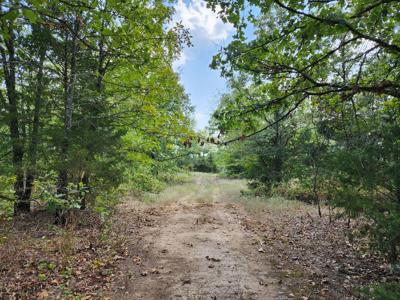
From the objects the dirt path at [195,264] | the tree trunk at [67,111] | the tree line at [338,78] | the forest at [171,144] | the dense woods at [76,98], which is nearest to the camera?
the tree line at [338,78]

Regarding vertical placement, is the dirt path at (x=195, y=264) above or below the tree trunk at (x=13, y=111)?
below

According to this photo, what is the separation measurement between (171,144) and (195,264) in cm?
413

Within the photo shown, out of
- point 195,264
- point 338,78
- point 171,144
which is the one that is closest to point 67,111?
point 171,144

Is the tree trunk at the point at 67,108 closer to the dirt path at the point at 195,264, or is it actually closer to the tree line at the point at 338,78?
the dirt path at the point at 195,264

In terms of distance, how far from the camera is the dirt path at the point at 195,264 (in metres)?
3.97

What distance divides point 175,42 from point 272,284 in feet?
19.2

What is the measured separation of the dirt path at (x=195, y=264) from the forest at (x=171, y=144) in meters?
0.04

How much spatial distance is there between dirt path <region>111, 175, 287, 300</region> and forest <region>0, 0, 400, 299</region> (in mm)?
37

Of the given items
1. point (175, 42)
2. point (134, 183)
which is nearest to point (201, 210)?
point (134, 183)

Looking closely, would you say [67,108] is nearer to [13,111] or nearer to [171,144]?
[13,111]

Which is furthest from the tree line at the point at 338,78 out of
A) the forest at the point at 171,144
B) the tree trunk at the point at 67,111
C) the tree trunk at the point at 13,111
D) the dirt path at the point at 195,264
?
the tree trunk at the point at 13,111

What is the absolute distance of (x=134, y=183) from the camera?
39.0 ft

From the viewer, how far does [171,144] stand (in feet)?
27.0

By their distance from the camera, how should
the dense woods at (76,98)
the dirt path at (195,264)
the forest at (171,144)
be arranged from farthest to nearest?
the dense woods at (76,98) → the dirt path at (195,264) → the forest at (171,144)
